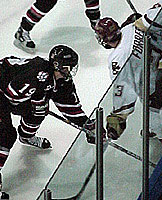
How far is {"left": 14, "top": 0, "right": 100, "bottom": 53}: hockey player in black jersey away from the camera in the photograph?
17.5 feet

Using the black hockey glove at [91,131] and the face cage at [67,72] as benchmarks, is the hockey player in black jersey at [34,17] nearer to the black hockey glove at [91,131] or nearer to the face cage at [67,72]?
the face cage at [67,72]

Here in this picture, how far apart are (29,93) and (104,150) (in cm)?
118

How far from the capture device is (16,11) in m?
6.05

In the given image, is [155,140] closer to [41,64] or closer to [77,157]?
[77,157]

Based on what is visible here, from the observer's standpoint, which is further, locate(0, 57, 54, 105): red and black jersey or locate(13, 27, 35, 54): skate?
locate(13, 27, 35, 54): skate

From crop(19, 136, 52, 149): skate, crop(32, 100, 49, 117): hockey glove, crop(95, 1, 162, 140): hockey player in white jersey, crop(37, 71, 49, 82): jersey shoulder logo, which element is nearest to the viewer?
crop(95, 1, 162, 140): hockey player in white jersey

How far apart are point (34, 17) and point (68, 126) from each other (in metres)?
1.06

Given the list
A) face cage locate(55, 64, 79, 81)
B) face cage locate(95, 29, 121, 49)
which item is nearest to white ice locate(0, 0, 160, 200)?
face cage locate(55, 64, 79, 81)

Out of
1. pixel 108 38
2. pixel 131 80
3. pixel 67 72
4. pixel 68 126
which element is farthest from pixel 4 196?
pixel 131 80

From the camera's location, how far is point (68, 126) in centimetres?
466

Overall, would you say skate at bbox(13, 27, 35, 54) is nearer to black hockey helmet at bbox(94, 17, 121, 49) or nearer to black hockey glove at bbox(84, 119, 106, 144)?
black hockey helmet at bbox(94, 17, 121, 49)

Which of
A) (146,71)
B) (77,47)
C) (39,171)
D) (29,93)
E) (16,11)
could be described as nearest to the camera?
(146,71)

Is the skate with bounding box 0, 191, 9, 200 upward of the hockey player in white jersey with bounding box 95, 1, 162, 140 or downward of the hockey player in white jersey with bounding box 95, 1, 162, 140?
downward

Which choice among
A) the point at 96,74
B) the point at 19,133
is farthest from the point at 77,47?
the point at 19,133
